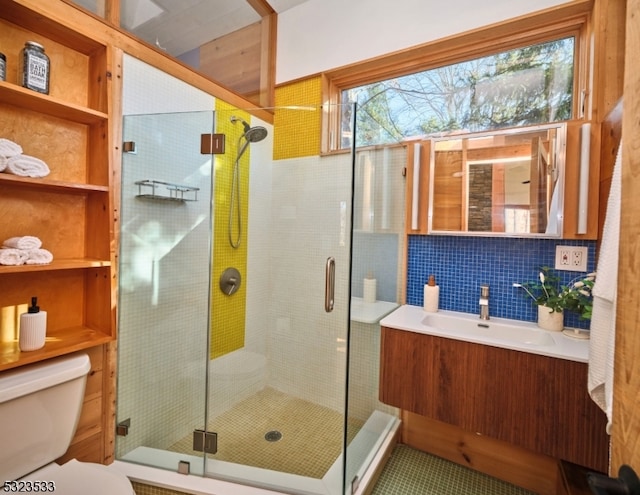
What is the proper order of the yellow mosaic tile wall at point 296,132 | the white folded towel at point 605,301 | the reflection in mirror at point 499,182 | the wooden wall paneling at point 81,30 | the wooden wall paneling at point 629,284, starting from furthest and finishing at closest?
1. the yellow mosaic tile wall at point 296,132
2. the reflection in mirror at point 499,182
3. the wooden wall paneling at point 81,30
4. the white folded towel at point 605,301
5. the wooden wall paneling at point 629,284

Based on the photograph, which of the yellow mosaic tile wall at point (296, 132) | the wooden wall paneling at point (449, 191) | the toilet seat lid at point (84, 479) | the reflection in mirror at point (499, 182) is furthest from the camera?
the yellow mosaic tile wall at point (296, 132)

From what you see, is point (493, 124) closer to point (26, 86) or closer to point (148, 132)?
point (148, 132)

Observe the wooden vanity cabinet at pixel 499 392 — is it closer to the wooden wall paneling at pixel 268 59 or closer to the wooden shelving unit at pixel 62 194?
the wooden shelving unit at pixel 62 194

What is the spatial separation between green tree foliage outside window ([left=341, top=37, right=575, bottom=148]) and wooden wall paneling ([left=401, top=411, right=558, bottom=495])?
5.74 ft

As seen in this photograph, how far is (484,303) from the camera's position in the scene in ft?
5.75

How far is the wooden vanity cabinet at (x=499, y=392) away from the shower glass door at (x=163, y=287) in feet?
3.69

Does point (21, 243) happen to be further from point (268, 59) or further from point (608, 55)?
point (608, 55)

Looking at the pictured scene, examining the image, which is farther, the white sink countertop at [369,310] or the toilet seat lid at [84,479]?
the white sink countertop at [369,310]

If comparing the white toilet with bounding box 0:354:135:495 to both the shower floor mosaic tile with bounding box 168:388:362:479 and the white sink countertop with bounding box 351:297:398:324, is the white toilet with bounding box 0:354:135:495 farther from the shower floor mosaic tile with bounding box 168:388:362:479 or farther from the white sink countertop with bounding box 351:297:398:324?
the white sink countertop with bounding box 351:297:398:324

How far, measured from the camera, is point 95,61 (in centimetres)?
148

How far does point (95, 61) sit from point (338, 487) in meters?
2.27

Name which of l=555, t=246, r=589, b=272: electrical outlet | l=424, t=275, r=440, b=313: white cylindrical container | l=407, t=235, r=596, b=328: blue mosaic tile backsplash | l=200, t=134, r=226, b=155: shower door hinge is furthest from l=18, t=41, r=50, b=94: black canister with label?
Answer: l=555, t=246, r=589, b=272: electrical outlet

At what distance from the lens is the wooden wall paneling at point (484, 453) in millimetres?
1624

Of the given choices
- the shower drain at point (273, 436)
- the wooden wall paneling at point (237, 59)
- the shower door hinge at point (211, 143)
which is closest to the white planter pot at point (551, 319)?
the shower drain at point (273, 436)
